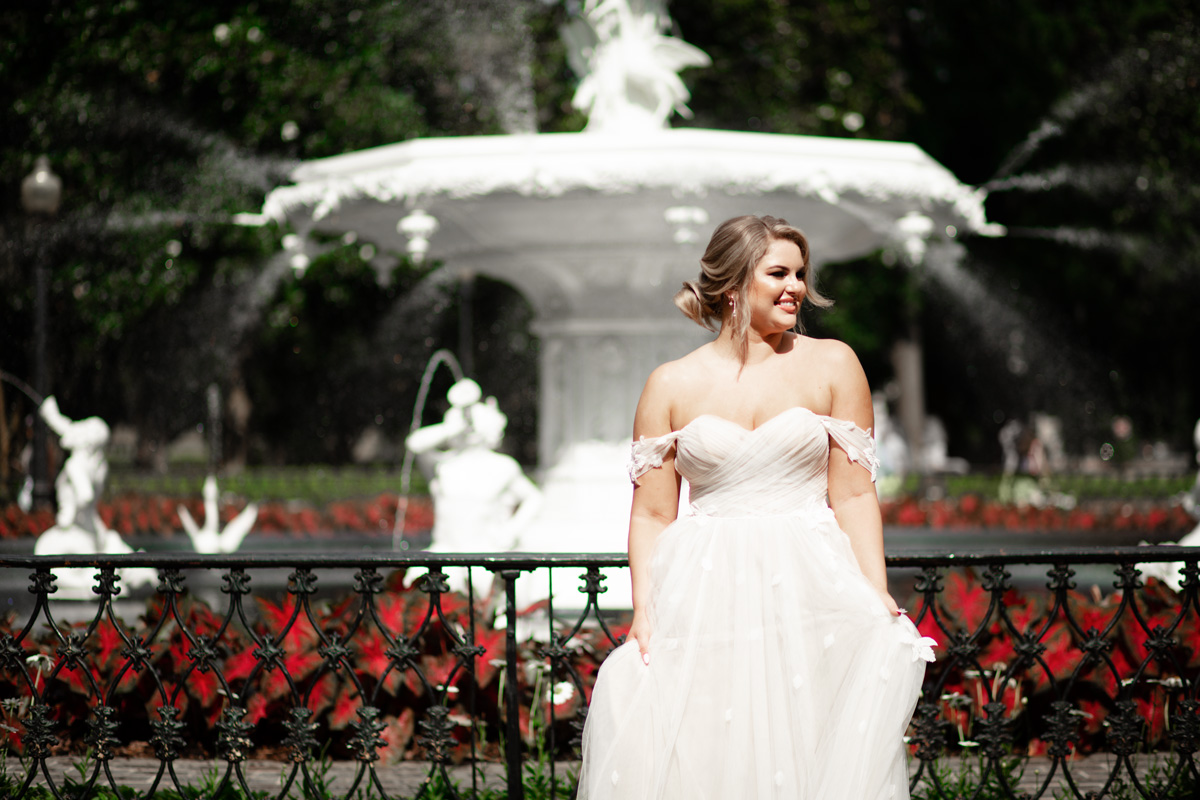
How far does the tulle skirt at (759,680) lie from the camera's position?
2.90 meters

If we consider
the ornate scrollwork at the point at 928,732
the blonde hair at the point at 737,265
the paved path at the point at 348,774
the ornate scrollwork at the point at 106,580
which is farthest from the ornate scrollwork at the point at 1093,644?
the ornate scrollwork at the point at 106,580

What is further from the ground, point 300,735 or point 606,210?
point 606,210

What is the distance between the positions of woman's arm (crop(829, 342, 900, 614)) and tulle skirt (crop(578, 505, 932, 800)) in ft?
0.14

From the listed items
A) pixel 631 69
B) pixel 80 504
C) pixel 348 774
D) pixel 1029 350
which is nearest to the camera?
pixel 348 774

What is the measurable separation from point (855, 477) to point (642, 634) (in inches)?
25.0

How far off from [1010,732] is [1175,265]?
1815cm

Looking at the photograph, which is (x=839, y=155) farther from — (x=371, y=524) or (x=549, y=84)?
(x=549, y=84)

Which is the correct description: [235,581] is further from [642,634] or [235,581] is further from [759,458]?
[759,458]

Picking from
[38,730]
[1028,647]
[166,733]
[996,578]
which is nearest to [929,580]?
[996,578]

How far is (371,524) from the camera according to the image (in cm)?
1263

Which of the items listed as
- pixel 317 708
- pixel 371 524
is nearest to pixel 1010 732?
pixel 317 708

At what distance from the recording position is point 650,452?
3.06 m

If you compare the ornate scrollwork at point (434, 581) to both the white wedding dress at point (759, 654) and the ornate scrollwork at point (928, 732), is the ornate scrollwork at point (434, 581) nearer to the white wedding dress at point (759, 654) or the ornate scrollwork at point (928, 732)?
the white wedding dress at point (759, 654)

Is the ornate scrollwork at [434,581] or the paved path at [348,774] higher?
the ornate scrollwork at [434,581]
